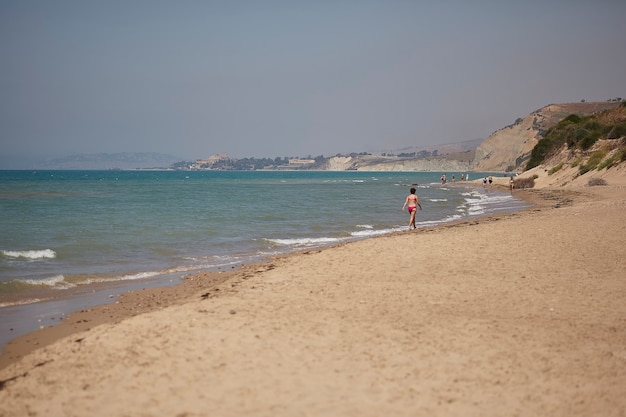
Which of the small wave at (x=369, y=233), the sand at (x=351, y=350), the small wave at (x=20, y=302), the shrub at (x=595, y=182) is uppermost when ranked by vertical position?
the shrub at (x=595, y=182)

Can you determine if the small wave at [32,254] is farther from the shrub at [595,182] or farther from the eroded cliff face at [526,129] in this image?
the eroded cliff face at [526,129]

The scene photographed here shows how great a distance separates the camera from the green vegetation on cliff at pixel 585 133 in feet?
201

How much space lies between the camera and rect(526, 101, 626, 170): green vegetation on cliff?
201ft

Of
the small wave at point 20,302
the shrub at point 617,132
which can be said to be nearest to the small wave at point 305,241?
the small wave at point 20,302

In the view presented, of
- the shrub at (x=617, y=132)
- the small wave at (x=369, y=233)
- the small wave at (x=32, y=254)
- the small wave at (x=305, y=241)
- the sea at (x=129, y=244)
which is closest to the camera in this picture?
the sea at (x=129, y=244)

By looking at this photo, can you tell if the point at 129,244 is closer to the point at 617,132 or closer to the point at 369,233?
the point at 369,233

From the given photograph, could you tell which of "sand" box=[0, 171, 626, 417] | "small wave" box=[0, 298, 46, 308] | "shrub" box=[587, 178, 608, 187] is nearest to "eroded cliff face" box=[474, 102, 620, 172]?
"shrub" box=[587, 178, 608, 187]

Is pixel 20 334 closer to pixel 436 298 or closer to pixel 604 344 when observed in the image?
pixel 436 298

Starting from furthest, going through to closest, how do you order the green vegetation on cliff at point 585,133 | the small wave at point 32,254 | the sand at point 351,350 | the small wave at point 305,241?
the green vegetation on cliff at point 585,133 → the small wave at point 305,241 → the small wave at point 32,254 → the sand at point 351,350

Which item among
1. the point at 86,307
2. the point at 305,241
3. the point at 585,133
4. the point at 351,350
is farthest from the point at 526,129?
the point at 351,350

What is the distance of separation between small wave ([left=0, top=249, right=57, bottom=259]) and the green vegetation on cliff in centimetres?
5721

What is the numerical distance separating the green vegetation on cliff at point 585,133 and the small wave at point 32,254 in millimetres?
57211

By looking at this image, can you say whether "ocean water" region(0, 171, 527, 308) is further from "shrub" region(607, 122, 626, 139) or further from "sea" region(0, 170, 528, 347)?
"shrub" region(607, 122, 626, 139)

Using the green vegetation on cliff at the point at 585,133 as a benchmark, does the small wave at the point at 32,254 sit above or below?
below
